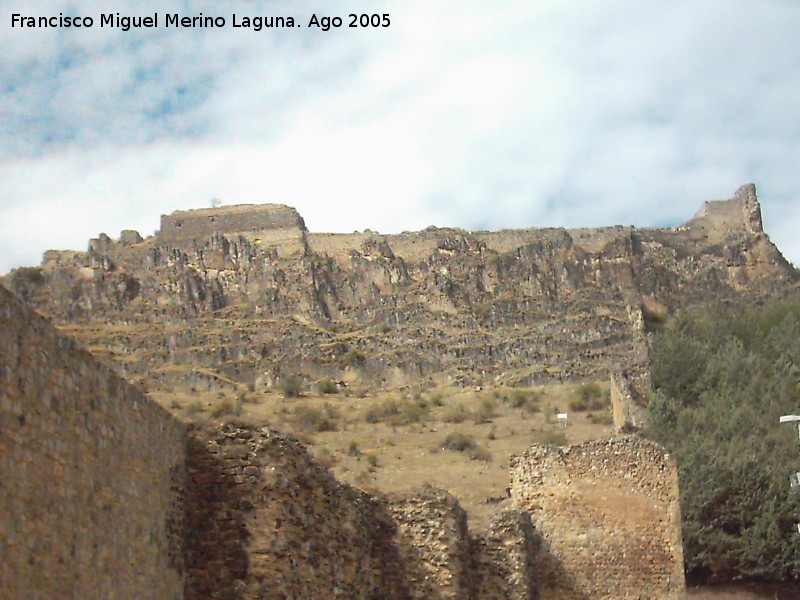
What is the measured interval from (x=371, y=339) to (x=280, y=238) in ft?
77.2

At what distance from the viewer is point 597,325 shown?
2618 inches

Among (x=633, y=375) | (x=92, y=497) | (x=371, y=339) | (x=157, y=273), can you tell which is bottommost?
(x=92, y=497)

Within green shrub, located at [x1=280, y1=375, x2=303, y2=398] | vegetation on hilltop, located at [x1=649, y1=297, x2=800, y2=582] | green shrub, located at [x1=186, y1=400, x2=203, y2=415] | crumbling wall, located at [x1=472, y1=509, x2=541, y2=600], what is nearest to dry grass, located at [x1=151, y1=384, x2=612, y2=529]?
green shrub, located at [x1=186, y1=400, x2=203, y2=415]

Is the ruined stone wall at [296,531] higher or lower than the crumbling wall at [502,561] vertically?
higher

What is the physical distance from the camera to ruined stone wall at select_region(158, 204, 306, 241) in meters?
88.7

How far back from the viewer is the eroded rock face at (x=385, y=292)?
6234 cm

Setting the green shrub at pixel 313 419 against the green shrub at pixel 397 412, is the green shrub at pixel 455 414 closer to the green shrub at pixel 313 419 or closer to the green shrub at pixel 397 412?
the green shrub at pixel 397 412

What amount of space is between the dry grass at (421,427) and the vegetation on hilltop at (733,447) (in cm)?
277

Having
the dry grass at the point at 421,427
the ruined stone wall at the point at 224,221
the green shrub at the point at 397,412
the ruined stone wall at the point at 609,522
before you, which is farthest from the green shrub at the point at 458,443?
the ruined stone wall at the point at 224,221

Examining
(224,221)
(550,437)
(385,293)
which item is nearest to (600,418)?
(550,437)

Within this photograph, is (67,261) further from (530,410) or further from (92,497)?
(92,497)

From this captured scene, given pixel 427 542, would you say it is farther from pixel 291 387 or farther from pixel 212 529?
pixel 291 387

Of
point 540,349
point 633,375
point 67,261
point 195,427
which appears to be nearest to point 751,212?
point 540,349

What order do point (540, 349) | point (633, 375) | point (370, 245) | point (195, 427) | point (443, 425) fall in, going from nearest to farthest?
point (195, 427) < point (633, 375) < point (443, 425) < point (540, 349) < point (370, 245)
